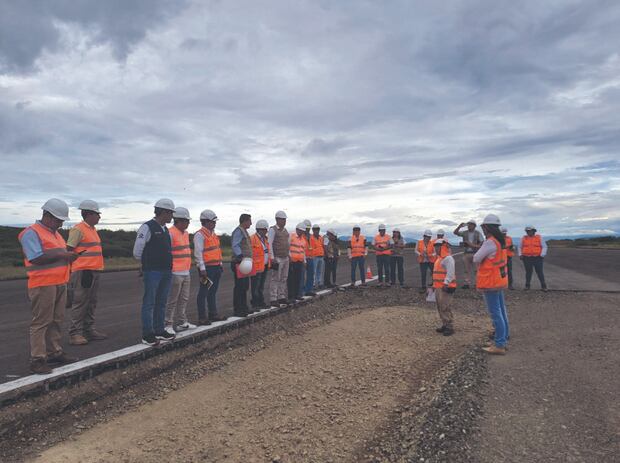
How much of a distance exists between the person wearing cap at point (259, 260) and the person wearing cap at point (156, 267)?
274 centimetres

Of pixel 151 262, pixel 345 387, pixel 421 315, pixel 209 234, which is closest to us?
pixel 345 387

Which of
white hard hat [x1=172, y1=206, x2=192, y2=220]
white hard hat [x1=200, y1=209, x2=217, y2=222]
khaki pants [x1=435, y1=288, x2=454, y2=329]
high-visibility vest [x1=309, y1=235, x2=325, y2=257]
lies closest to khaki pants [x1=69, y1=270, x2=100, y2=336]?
white hard hat [x1=172, y1=206, x2=192, y2=220]

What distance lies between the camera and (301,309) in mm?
9977

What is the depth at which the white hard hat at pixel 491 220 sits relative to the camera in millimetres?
6715

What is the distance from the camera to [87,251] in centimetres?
666

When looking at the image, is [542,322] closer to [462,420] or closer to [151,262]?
[462,420]

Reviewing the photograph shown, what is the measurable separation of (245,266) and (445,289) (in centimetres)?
379

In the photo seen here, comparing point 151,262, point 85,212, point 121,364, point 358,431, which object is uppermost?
point 85,212

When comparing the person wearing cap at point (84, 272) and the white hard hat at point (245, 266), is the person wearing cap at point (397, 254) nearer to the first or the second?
the white hard hat at point (245, 266)

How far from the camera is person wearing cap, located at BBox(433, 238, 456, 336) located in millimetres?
7541

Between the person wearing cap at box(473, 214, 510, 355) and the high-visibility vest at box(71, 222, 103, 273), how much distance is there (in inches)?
237

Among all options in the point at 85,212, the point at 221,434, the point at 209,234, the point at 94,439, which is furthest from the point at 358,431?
the point at 85,212

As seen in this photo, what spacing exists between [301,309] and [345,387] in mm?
4821

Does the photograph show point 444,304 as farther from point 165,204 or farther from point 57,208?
point 57,208
